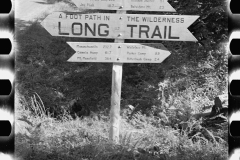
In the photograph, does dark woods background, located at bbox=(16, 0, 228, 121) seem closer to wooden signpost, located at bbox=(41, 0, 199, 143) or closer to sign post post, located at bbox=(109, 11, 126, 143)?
sign post post, located at bbox=(109, 11, 126, 143)

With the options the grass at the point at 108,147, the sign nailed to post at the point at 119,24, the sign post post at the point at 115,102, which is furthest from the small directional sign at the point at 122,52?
the grass at the point at 108,147

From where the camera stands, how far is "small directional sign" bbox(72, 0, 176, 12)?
403 centimetres

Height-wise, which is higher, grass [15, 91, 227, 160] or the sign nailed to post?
the sign nailed to post

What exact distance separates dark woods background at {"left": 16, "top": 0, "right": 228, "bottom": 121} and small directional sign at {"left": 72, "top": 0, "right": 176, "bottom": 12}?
82.4 inches

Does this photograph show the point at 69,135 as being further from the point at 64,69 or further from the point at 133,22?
the point at 64,69

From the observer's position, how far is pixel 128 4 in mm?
4078

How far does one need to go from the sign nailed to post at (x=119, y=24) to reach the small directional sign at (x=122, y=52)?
0.44ft

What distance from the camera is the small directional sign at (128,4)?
159 inches

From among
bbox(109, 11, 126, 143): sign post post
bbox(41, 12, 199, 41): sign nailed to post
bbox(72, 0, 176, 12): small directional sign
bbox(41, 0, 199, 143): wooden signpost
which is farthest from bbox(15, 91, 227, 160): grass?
bbox(72, 0, 176, 12): small directional sign

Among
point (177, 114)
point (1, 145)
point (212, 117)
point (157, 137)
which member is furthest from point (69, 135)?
point (1, 145)

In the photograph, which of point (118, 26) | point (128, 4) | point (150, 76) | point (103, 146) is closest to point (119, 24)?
point (118, 26)

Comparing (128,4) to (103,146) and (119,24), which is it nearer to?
(119,24)

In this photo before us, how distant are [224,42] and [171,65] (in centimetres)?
112

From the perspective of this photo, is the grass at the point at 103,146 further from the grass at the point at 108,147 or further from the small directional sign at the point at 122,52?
the small directional sign at the point at 122,52
